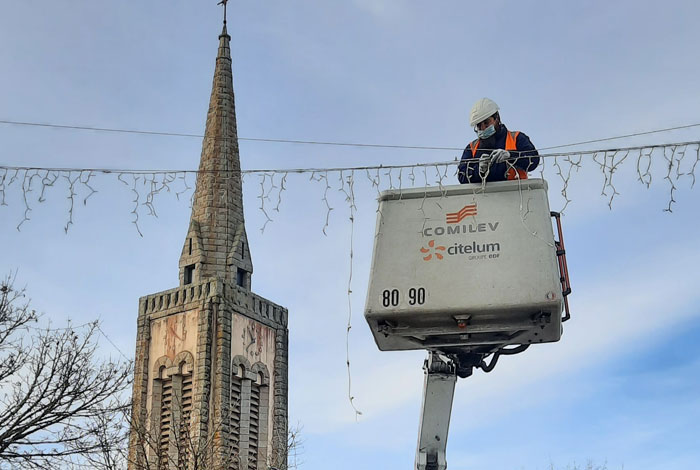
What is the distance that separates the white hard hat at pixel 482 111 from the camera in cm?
1003

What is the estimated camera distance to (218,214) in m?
48.4

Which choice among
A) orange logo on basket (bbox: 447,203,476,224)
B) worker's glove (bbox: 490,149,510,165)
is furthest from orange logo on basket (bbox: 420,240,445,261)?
worker's glove (bbox: 490,149,510,165)

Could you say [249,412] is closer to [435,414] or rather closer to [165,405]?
[165,405]

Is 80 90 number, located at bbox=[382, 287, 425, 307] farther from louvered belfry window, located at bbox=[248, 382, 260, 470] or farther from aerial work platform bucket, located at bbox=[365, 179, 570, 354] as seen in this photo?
louvered belfry window, located at bbox=[248, 382, 260, 470]

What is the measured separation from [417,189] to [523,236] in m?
0.94

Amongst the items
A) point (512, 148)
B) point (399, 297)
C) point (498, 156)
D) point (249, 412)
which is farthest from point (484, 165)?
point (249, 412)

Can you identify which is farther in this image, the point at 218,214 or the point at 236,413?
the point at 218,214

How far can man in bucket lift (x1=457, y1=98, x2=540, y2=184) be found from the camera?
965 centimetres

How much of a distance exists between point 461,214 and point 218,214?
39353mm

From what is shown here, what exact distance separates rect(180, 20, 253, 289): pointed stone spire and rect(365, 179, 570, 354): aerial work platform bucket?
118 ft

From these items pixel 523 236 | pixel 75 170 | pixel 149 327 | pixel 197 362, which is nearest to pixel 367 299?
pixel 523 236

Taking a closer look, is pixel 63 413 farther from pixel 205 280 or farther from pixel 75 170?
pixel 205 280

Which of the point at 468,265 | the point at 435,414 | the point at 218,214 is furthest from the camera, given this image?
the point at 218,214

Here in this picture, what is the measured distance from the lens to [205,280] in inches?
1774
